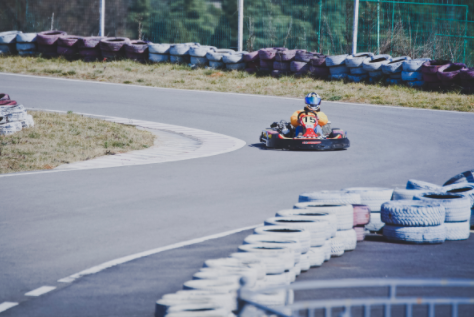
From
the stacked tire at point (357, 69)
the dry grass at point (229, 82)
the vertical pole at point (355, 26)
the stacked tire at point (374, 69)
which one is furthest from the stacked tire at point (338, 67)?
the vertical pole at point (355, 26)

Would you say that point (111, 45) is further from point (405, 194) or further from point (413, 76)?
point (405, 194)

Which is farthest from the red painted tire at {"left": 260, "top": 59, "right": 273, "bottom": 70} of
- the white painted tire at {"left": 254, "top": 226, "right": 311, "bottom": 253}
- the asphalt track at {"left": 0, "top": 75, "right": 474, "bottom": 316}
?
the white painted tire at {"left": 254, "top": 226, "right": 311, "bottom": 253}

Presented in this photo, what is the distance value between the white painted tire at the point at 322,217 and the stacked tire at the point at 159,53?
16.5 metres

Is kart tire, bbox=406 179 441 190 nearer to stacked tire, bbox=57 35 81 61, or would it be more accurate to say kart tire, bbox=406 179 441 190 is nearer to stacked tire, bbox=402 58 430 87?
stacked tire, bbox=402 58 430 87

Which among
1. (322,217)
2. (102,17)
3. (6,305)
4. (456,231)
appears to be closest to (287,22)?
(102,17)

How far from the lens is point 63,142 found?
12023 mm

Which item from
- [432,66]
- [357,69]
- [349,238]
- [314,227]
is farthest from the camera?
[357,69]

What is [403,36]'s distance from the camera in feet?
73.8

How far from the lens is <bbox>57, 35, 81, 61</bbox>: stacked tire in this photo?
22.5 meters

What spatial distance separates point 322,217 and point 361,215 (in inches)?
28.9

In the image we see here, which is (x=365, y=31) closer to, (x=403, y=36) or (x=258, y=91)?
(x=403, y=36)

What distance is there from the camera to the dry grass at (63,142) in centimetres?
1067

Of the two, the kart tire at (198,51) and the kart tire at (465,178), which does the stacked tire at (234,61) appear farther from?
the kart tire at (465,178)

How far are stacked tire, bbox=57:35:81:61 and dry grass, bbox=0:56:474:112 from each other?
0.99 feet
